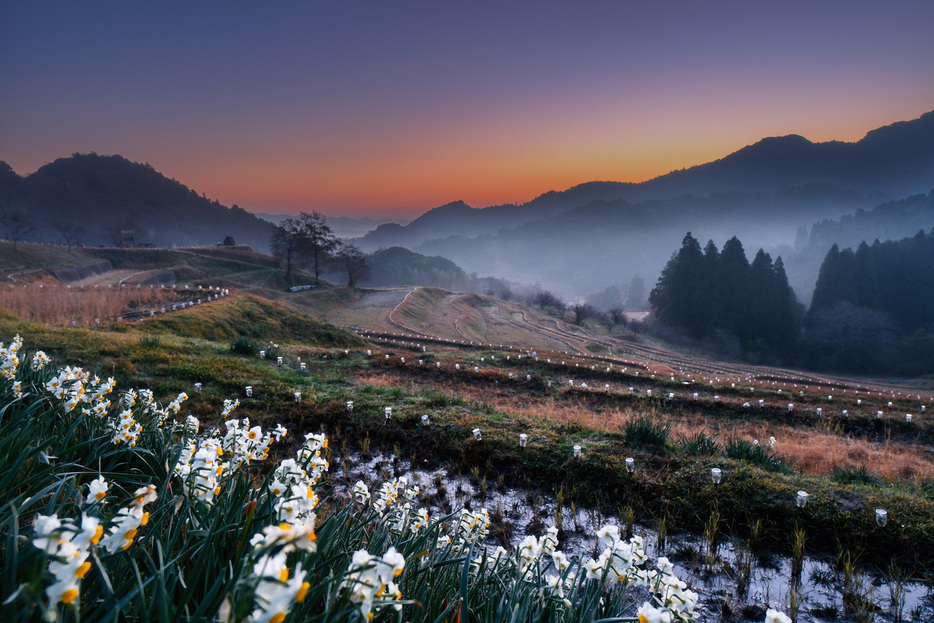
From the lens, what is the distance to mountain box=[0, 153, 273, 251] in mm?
142375

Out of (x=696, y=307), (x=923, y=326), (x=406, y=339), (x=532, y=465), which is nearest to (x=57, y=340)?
(x=532, y=465)

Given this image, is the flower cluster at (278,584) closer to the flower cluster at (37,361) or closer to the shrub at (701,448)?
the flower cluster at (37,361)

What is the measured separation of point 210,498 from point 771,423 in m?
12.4

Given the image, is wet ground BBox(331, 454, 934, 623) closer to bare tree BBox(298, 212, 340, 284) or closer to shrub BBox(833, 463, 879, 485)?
shrub BBox(833, 463, 879, 485)

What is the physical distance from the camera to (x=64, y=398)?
3051 mm

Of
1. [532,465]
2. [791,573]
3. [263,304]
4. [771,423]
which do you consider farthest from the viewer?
[263,304]

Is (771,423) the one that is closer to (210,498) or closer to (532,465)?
(532,465)

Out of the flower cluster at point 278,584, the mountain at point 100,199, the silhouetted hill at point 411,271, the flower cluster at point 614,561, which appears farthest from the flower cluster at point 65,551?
the mountain at point 100,199

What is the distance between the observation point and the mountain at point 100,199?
14238cm

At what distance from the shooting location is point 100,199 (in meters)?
164

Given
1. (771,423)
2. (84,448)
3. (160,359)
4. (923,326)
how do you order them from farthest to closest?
(923,326) → (771,423) → (160,359) → (84,448)

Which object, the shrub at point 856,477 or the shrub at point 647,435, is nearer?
the shrub at point 856,477

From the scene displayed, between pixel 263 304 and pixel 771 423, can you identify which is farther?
pixel 263 304

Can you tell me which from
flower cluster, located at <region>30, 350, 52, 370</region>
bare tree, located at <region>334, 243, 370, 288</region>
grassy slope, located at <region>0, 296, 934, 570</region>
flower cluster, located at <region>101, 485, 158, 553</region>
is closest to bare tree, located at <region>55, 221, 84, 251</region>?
bare tree, located at <region>334, 243, 370, 288</region>
